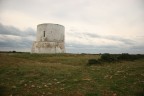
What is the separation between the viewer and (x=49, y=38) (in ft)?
133

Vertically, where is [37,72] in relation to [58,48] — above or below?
below

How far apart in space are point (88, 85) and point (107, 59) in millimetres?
12643

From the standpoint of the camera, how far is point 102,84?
970 cm

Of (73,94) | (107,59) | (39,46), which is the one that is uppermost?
(39,46)

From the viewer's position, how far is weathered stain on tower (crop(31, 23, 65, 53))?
4006 centimetres

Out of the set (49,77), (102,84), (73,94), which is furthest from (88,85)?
(49,77)

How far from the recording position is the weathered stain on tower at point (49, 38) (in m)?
40.1

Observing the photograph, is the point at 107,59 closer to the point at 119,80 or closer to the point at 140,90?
the point at 119,80

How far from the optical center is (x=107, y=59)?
21.6 meters

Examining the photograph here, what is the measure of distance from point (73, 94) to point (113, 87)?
2.36 m

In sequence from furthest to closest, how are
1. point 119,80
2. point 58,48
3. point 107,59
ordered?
point 58,48
point 107,59
point 119,80

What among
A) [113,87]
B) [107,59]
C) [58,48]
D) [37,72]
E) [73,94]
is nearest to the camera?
[73,94]

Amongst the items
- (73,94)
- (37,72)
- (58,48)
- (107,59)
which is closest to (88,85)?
(73,94)

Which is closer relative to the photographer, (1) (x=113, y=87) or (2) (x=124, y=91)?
(2) (x=124, y=91)
